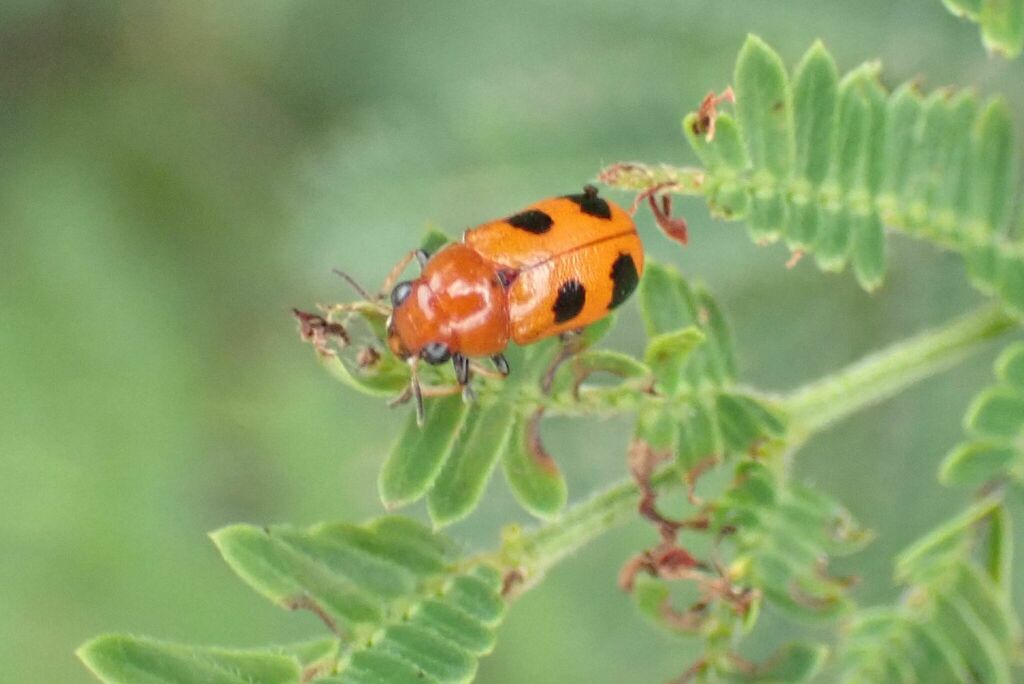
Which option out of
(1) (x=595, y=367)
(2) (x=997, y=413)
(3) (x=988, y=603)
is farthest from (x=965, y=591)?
(1) (x=595, y=367)

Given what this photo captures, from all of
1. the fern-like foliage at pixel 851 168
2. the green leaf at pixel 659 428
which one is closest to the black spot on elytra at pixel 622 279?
the green leaf at pixel 659 428

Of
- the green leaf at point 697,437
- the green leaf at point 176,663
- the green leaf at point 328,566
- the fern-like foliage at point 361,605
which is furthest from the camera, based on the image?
the green leaf at point 697,437

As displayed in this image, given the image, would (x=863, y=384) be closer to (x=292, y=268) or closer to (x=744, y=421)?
(x=744, y=421)

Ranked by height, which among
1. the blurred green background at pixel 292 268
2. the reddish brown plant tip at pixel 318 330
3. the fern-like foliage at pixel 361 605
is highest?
the blurred green background at pixel 292 268

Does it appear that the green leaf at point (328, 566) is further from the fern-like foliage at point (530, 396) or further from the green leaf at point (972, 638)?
the green leaf at point (972, 638)

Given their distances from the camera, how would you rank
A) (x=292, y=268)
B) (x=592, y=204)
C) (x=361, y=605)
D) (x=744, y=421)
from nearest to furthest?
(x=361, y=605)
(x=744, y=421)
(x=592, y=204)
(x=292, y=268)

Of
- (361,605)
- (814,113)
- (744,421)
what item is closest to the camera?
(361,605)

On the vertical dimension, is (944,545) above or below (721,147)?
below

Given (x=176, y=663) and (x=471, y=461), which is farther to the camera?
(x=471, y=461)
